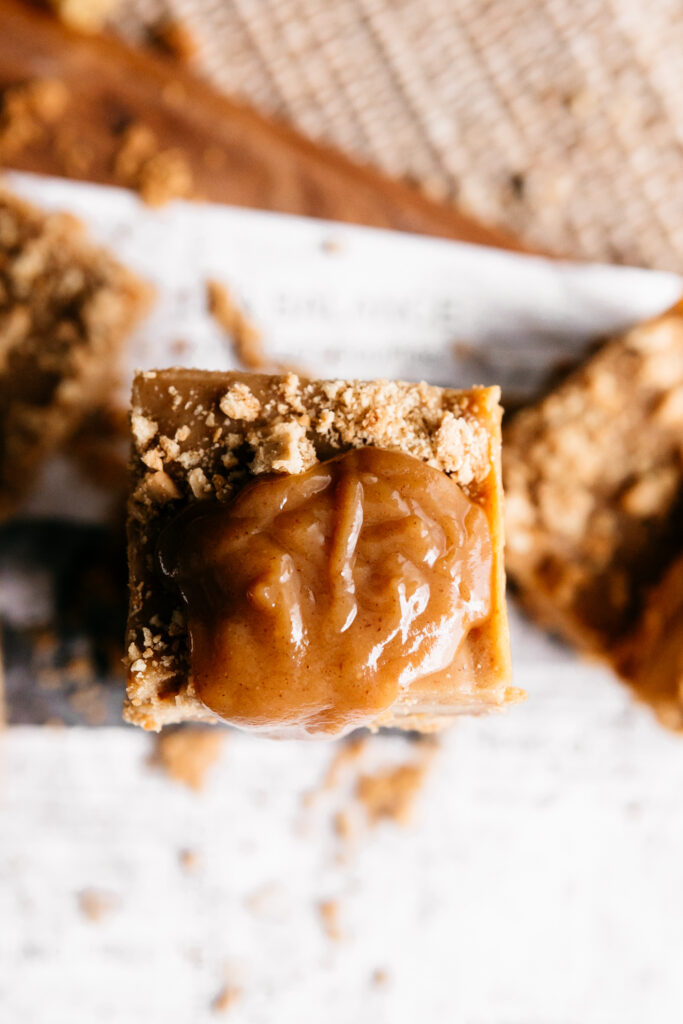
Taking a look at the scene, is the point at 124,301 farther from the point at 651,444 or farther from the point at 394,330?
the point at 651,444

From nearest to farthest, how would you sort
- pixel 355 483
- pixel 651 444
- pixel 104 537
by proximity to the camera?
1. pixel 355 483
2. pixel 651 444
3. pixel 104 537

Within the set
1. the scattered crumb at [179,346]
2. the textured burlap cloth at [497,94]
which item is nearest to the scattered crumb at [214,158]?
the textured burlap cloth at [497,94]

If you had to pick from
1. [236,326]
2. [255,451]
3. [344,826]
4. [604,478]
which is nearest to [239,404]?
[255,451]

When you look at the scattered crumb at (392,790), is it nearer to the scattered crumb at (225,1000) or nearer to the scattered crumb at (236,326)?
the scattered crumb at (225,1000)

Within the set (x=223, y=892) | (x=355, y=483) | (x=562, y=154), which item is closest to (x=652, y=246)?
(x=562, y=154)

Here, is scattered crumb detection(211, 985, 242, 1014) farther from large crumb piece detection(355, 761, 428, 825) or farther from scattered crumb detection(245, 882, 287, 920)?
large crumb piece detection(355, 761, 428, 825)

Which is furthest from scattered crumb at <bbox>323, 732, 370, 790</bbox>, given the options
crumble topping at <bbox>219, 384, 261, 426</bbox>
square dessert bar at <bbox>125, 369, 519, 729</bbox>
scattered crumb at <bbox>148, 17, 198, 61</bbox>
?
scattered crumb at <bbox>148, 17, 198, 61</bbox>
